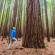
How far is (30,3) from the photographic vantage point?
11.1 meters

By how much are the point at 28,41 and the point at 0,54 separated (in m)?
2.53

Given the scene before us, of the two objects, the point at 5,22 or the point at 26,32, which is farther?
the point at 5,22

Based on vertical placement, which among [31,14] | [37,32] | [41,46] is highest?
[31,14]

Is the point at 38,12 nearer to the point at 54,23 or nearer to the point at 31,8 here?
the point at 31,8

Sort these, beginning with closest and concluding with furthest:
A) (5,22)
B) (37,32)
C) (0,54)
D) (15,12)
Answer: (0,54) → (37,32) → (15,12) → (5,22)

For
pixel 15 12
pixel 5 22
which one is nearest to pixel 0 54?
pixel 15 12

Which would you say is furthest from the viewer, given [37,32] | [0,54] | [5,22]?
[5,22]

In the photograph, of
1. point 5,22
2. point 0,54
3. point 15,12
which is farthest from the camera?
point 5,22

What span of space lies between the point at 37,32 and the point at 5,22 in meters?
10.4

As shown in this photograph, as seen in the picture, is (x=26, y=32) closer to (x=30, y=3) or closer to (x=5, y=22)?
(x=30, y=3)

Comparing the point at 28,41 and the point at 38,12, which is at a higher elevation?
the point at 38,12

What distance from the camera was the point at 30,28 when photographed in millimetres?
11078

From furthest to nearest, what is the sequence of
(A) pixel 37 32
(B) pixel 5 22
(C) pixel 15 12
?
(B) pixel 5 22
(C) pixel 15 12
(A) pixel 37 32

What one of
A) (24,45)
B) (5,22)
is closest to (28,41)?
(24,45)
